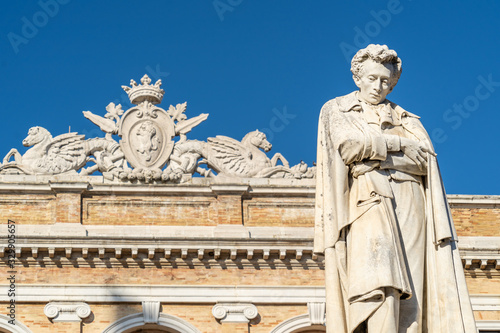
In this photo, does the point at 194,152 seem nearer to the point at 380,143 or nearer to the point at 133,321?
the point at 133,321

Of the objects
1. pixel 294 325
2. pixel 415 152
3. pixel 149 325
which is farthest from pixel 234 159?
pixel 415 152

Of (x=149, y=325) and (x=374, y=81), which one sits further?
(x=149, y=325)

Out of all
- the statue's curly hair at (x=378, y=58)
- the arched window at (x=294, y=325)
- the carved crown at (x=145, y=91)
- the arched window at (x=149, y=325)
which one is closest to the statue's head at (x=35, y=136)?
the carved crown at (x=145, y=91)

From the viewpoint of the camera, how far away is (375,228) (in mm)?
5902

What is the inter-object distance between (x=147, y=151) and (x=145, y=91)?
1481 millimetres

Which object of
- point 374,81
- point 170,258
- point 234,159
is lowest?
point 374,81

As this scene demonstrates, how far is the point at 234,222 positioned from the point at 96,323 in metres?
3.69

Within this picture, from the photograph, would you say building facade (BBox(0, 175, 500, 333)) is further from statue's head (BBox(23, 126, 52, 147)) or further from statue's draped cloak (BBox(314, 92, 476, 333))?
statue's draped cloak (BBox(314, 92, 476, 333))

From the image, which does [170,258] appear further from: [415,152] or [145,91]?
[415,152]

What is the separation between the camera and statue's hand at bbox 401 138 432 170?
613cm

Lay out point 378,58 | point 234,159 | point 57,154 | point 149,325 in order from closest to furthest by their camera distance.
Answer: point 378,58 < point 149,325 < point 57,154 < point 234,159

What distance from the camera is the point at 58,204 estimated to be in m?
24.1

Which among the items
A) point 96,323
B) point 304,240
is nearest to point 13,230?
point 96,323

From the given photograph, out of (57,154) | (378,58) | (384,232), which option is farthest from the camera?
(57,154)
